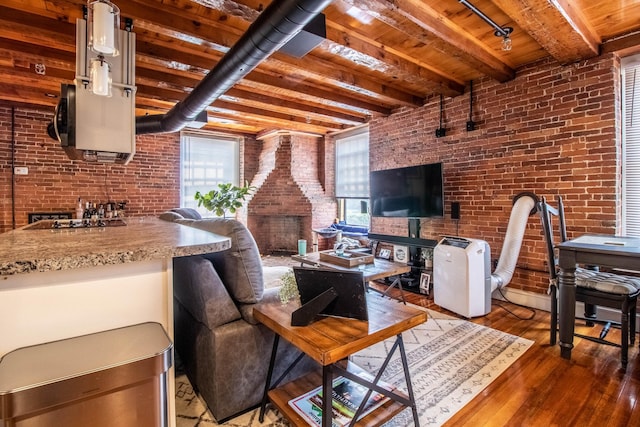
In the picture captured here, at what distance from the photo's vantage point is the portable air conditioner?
312 cm

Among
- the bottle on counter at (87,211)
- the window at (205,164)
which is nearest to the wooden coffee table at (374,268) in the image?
the bottle on counter at (87,211)

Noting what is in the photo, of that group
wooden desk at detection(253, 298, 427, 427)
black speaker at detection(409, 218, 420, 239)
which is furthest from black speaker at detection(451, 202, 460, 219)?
wooden desk at detection(253, 298, 427, 427)

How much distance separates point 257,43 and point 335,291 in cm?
169

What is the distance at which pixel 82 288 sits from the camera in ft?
3.81

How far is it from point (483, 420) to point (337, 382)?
812 mm

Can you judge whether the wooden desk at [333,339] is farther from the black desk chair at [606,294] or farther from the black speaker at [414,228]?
the black speaker at [414,228]

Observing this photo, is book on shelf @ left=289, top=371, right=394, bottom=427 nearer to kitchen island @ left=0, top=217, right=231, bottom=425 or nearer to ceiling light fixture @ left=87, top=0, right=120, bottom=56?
kitchen island @ left=0, top=217, right=231, bottom=425

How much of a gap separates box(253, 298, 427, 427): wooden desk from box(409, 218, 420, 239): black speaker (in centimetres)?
278

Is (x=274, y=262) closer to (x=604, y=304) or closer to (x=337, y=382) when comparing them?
(x=337, y=382)

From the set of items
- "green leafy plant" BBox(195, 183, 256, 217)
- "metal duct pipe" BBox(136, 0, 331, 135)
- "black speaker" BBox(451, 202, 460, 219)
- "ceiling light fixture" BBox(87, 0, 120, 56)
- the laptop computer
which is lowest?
the laptop computer

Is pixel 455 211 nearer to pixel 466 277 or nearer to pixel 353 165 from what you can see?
pixel 466 277

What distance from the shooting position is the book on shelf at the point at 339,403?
5.03 feet

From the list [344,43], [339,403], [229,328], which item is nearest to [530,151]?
[344,43]

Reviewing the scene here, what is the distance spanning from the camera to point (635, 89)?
9.79 ft
